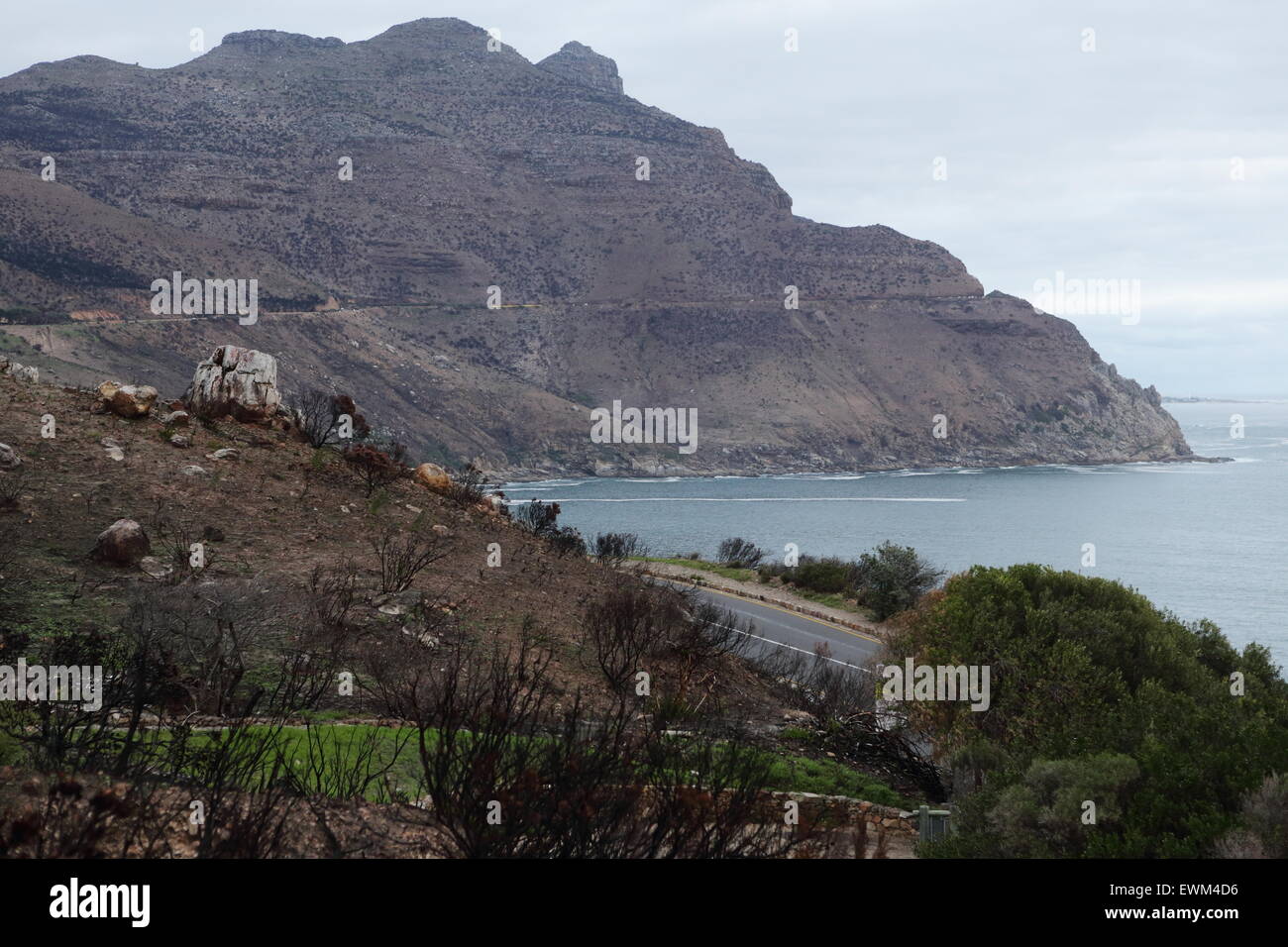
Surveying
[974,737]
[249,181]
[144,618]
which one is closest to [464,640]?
[144,618]

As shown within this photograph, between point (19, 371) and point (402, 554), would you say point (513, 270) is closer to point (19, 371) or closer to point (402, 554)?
point (19, 371)

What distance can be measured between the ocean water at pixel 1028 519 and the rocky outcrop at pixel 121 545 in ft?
127

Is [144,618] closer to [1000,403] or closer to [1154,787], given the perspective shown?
[1154,787]

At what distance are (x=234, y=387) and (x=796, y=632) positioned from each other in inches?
534

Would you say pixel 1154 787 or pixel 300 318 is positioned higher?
pixel 300 318

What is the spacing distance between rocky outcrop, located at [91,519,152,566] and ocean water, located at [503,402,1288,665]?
38.8 meters

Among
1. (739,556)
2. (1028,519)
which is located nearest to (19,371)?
(739,556)

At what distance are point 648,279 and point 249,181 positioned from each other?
4912cm

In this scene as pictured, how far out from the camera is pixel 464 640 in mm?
13562

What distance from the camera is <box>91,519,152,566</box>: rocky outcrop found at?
44.8ft

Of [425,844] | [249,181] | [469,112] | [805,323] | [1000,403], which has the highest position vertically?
[469,112]

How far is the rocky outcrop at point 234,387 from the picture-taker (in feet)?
66.8

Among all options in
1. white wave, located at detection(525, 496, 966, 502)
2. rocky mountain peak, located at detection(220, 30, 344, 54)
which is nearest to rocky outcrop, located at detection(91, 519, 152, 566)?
white wave, located at detection(525, 496, 966, 502)

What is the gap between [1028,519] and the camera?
296 feet
